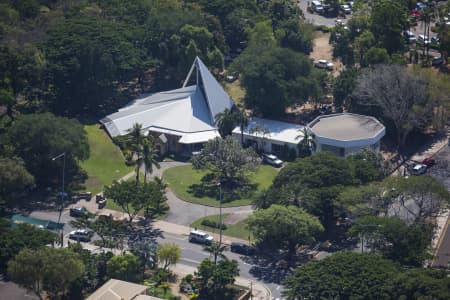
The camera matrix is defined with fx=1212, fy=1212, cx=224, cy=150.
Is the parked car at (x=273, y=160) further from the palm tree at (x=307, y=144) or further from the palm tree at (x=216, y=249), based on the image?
the palm tree at (x=216, y=249)

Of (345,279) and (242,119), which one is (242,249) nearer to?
(345,279)

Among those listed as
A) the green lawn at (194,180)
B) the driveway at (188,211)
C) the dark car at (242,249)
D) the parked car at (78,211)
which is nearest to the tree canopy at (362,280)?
the dark car at (242,249)

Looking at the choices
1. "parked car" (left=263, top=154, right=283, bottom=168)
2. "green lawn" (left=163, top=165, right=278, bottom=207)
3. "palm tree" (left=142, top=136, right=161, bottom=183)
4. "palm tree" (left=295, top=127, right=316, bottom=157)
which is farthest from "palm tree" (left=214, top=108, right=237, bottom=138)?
"palm tree" (left=142, top=136, right=161, bottom=183)

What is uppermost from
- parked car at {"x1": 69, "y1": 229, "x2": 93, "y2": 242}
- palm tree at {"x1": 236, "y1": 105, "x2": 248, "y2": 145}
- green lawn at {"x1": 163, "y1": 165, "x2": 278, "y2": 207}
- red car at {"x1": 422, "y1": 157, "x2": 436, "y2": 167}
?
palm tree at {"x1": 236, "y1": 105, "x2": 248, "y2": 145}

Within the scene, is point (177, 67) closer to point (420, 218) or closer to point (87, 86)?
point (87, 86)

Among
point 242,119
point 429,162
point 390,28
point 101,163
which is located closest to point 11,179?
point 101,163

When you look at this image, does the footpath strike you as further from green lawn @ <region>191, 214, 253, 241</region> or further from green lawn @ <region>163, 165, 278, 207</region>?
green lawn @ <region>191, 214, 253, 241</region>

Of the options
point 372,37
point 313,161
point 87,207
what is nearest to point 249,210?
point 313,161
